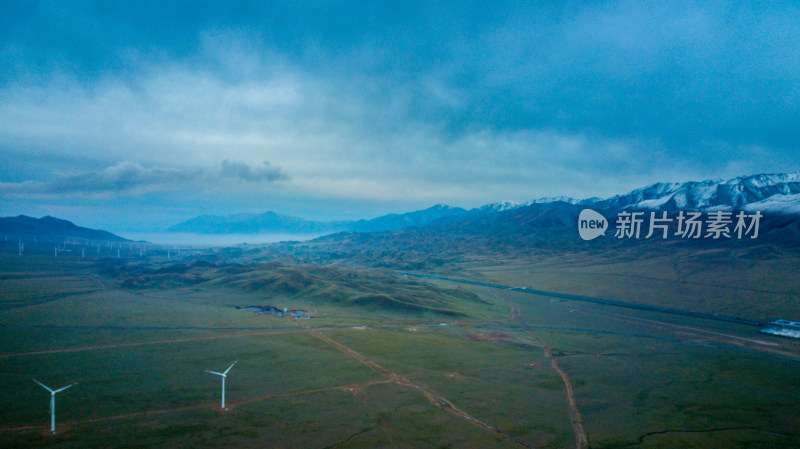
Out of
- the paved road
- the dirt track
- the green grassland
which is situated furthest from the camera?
the paved road

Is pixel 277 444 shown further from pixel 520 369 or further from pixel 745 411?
pixel 745 411

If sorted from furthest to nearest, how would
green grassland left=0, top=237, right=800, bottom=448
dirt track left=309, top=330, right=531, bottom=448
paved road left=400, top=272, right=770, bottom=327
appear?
paved road left=400, top=272, right=770, bottom=327
dirt track left=309, top=330, right=531, bottom=448
green grassland left=0, top=237, right=800, bottom=448

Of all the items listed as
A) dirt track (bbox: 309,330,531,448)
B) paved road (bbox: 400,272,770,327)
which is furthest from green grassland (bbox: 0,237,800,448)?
paved road (bbox: 400,272,770,327)

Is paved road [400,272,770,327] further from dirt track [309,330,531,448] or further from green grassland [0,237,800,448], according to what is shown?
dirt track [309,330,531,448]

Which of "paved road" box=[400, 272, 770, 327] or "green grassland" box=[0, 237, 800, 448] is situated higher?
"green grassland" box=[0, 237, 800, 448]

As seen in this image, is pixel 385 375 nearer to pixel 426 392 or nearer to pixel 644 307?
pixel 426 392

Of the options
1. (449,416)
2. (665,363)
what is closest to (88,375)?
(449,416)

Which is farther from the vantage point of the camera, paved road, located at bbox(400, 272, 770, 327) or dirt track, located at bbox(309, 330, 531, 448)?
paved road, located at bbox(400, 272, 770, 327)

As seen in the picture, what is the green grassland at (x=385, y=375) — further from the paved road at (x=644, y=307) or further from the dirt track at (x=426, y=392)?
the paved road at (x=644, y=307)
